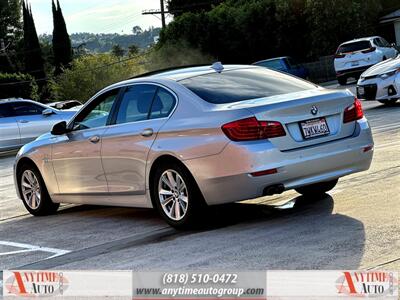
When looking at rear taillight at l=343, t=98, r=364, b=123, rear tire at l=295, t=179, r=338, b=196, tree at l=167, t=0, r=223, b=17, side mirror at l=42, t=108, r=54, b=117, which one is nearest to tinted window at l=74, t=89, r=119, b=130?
rear tire at l=295, t=179, r=338, b=196

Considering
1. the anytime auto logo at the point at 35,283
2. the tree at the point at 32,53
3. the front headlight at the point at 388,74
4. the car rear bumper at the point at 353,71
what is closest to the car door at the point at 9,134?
the front headlight at the point at 388,74

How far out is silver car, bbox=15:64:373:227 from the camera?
6.98 m

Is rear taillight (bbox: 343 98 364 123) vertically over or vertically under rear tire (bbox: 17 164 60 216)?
over

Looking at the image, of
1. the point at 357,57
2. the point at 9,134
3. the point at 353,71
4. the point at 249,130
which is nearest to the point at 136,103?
the point at 249,130

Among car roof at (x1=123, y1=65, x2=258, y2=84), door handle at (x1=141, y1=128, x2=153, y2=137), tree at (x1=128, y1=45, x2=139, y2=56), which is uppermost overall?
car roof at (x1=123, y1=65, x2=258, y2=84)

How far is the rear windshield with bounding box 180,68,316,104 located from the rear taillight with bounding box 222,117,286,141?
19.7 inches

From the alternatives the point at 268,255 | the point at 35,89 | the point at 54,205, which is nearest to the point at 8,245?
the point at 54,205

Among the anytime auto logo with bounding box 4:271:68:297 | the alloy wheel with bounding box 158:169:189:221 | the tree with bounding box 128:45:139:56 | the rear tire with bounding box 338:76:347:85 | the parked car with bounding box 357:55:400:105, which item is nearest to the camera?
the anytime auto logo with bounding box 4:271:68:297

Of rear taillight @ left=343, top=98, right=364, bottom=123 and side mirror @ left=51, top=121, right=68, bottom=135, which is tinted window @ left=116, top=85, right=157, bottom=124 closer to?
side mirror @ left=51, top=121, right=68, bottom=135

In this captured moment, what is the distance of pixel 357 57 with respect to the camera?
31391 mm

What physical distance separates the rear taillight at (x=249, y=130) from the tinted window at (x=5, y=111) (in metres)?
14.3

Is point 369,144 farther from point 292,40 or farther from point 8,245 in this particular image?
point 292,40

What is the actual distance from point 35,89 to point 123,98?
4940 cm

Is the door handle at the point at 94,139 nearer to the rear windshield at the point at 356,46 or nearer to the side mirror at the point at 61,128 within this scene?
the side mirror at the point at 61,128
